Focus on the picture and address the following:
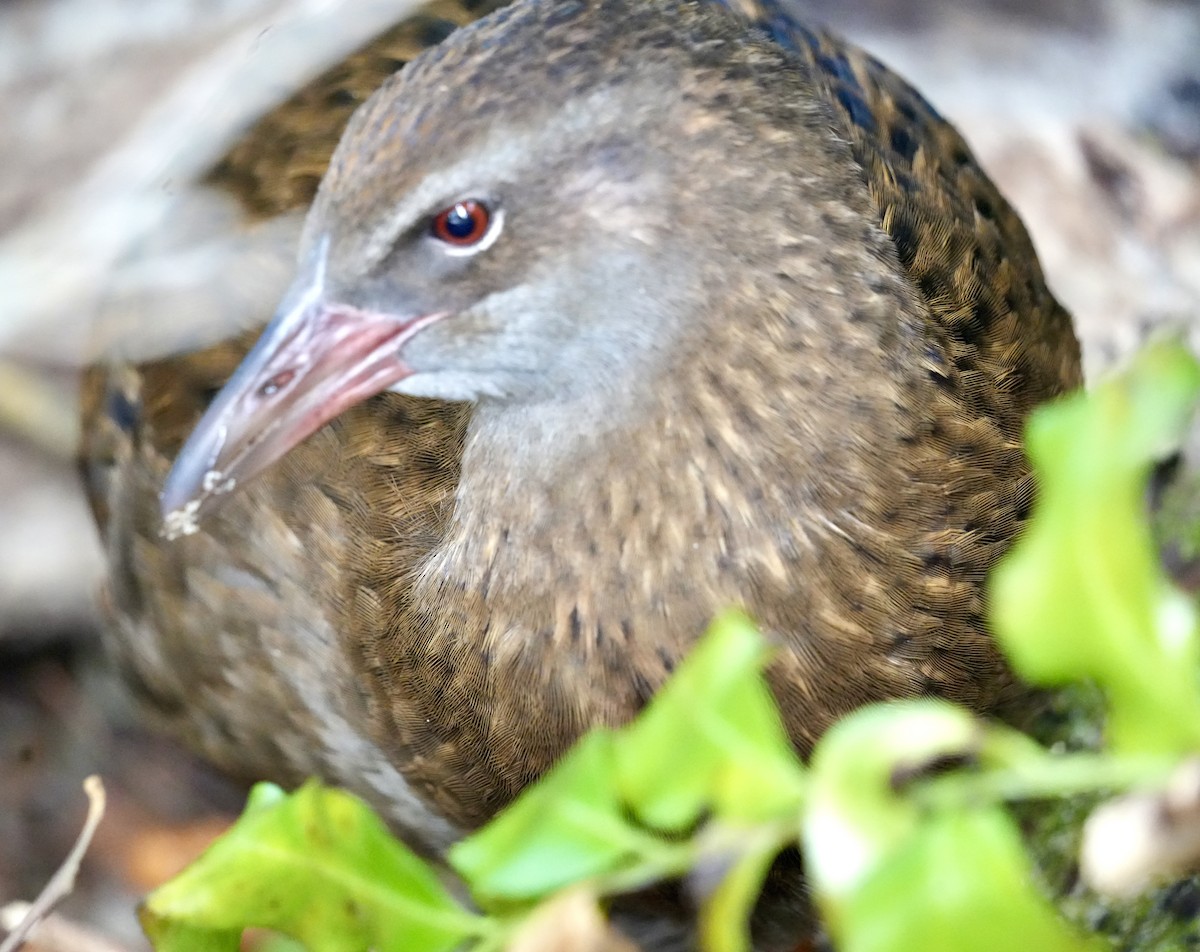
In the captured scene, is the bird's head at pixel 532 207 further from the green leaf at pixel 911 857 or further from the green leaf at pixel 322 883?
the green leaf at pixel 911 857

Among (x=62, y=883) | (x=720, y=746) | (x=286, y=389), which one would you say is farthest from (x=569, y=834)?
(x=286, y=389)

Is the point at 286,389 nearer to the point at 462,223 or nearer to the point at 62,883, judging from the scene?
the point at 462,223

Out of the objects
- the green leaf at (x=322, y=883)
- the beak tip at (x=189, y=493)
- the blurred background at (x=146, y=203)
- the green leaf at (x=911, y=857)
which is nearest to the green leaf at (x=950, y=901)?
the green leaf at (x=911, y=857)

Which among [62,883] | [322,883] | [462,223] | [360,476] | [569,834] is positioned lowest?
[62,883]

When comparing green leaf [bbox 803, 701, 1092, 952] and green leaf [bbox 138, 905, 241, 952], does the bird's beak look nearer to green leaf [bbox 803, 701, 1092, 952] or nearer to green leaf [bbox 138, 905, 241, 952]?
green leaf [bbox 138, 905, 241, 952]

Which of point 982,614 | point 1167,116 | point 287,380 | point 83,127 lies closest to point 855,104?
point 982,614

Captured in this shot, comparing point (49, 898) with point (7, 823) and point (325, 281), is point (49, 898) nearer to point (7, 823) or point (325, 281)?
point (325, 281)

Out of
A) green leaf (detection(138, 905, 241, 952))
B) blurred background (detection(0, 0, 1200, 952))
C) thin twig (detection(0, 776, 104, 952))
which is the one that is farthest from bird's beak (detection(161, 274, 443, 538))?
blurred background (detection(0, 0, 1200, 952))
